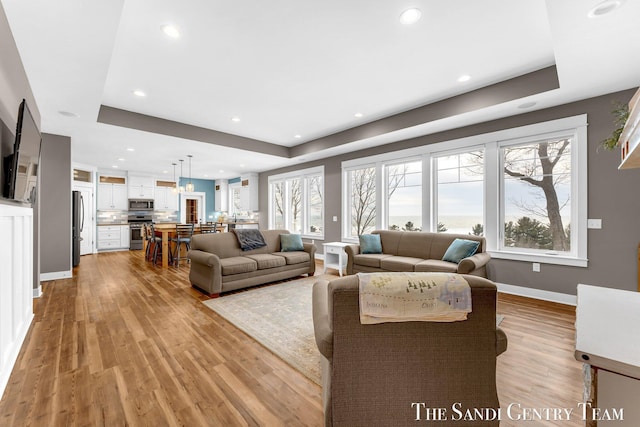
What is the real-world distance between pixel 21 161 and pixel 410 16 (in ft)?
11.2

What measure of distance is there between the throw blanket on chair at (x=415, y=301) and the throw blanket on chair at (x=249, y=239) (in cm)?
380

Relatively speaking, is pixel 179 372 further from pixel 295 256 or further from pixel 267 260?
pixel 295 256

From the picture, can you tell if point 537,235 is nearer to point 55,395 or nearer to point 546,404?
point 546,404

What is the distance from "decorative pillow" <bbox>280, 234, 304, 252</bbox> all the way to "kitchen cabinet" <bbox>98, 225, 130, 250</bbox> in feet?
21.1

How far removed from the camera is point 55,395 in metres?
1.82

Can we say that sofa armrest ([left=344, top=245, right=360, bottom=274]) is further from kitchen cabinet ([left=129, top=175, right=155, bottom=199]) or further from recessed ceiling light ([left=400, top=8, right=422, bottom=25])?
kitchen cabinet ([left=129, top=175, right=155, bottom=199])

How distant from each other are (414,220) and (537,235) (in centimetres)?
190

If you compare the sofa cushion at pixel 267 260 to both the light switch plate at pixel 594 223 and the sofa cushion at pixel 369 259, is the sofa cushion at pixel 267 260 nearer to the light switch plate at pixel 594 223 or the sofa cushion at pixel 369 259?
the sofa cushion at pixel 369 259

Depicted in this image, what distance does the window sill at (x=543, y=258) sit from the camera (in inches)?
138

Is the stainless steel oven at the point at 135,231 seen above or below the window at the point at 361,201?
below

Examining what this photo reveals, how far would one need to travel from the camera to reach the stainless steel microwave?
8.90m

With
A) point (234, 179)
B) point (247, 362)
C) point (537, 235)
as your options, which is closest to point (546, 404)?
point (247, 362)

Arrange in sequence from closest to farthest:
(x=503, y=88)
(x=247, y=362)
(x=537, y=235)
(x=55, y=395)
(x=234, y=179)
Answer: (x=55, y=395) < (x=247, y=362) < (x=503, y=88) < (x=537, y=235) < (x=234, y=179)

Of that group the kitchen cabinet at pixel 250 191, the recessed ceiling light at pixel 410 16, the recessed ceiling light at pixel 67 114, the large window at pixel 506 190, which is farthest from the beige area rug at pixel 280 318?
the kitchen cabinet at pixel 250 191
